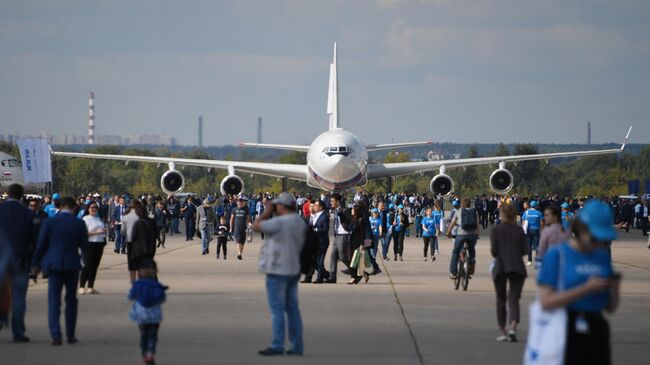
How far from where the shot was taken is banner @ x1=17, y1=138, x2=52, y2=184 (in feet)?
135

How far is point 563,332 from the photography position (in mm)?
7625

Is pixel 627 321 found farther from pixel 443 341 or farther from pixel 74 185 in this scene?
pixel 74 185

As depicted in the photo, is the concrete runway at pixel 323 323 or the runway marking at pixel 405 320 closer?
the concrete runway at pixel 323 323

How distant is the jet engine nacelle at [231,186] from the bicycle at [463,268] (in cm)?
3636

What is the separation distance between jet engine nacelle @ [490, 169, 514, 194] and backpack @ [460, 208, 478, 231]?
38.3 metres

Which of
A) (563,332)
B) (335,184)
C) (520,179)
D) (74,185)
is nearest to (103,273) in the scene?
(563,332)

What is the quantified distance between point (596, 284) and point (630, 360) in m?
5.64

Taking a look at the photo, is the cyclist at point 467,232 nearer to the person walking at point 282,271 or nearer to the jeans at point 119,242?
the person walking at point 282,271

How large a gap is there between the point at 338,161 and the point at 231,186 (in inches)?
236

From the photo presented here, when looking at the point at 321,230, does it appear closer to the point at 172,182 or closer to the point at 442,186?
the point at 172,182

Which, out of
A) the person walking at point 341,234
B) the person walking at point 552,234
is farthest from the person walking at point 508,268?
the person walking at point 341,234

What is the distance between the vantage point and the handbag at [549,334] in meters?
7.60

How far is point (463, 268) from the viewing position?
2122cm

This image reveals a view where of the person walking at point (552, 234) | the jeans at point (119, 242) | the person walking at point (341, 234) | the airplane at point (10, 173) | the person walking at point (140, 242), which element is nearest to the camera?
the person walking at point (552, 234)
